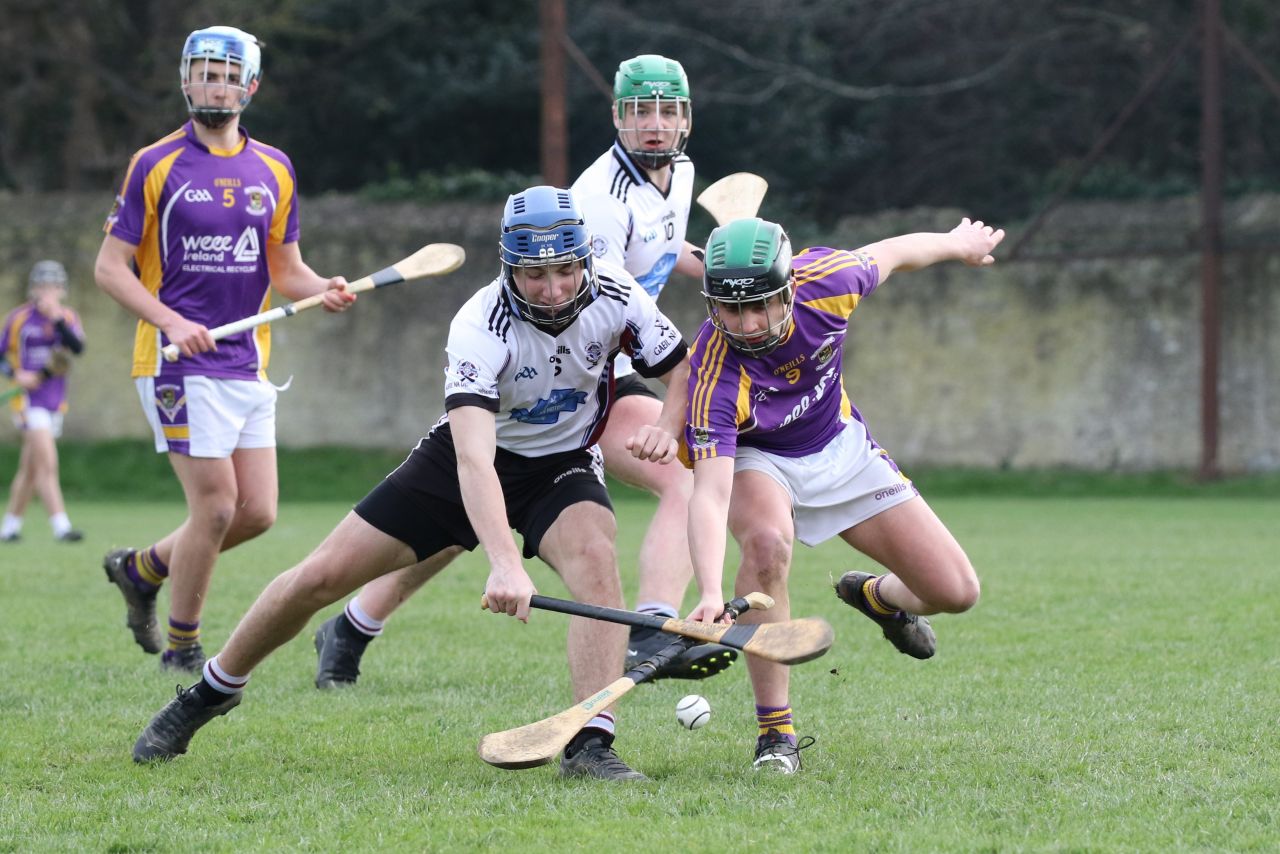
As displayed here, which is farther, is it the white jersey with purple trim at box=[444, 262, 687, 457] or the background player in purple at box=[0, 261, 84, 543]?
the background player in purple at box=[0, 261, 84, 543]

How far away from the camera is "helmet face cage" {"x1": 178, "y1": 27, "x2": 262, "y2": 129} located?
5.95m

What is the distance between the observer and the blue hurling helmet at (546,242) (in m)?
4.34

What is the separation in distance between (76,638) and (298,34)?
14555 millimetres

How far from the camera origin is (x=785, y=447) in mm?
4898

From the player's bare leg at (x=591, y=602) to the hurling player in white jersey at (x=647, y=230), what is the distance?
0.94 meters

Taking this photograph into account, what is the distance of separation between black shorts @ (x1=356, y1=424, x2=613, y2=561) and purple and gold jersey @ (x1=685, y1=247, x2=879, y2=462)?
0.37 m

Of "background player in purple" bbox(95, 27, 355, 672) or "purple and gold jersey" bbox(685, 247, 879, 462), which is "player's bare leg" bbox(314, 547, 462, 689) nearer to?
"background player in purple" bbox(95, 27, 355, 672)

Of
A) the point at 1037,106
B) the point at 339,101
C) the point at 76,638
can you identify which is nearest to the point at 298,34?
the point at 339,101

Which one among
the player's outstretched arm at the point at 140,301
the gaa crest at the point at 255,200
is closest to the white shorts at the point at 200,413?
the player's outstretched arm at the point at 140,301

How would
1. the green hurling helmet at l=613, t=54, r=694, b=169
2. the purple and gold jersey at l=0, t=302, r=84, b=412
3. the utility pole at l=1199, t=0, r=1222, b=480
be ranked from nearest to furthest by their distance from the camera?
the green hurling helmet at l=613, t=54, r=694, b=169 < the purple and gold jersey at l=0, t=302, r=84, b=412 < the utility pole at l=1199, t=0, r=1222, b=480

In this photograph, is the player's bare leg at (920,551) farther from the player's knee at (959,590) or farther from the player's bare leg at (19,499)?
the player's bare leg at (19,499)

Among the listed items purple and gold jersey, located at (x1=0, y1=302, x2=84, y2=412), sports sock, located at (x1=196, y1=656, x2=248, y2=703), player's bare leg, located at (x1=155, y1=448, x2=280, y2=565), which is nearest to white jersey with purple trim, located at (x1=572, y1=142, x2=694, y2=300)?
player's bare leg, located at (x1=155, y1=448, x2=280, y2=565)

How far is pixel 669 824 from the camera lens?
383 cm

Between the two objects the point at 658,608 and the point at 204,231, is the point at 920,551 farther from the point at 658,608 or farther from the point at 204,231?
the point at 204,231
